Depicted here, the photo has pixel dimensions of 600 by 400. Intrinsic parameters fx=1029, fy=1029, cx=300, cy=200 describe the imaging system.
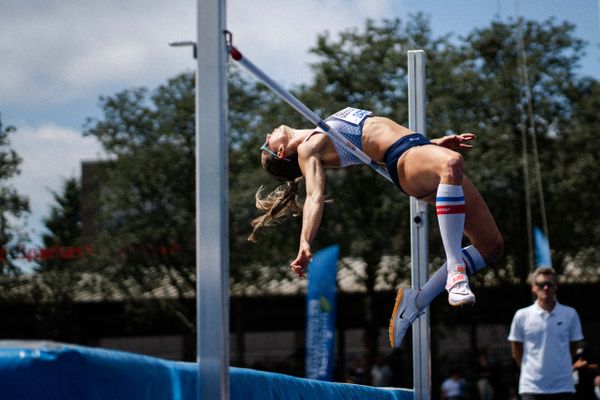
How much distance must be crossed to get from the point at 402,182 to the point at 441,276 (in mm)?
577

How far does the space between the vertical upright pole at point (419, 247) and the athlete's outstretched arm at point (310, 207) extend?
0.92m

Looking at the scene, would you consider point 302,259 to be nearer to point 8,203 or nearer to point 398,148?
point 398,148

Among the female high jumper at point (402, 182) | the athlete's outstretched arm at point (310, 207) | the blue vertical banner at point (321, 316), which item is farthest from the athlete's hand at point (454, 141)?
the blue vertical banner at point (321, 316)

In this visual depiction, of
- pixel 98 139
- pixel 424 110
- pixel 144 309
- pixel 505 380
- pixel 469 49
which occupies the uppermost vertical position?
pixel 469 49

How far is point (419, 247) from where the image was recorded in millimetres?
5230

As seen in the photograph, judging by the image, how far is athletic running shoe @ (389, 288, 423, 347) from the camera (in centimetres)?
482

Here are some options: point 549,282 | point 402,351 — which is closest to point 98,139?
point 402,351

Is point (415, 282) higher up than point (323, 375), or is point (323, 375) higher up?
point (415, 282)

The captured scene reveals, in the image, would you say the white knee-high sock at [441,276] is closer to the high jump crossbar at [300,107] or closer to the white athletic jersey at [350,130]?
the high jump crossbar at [300,107]

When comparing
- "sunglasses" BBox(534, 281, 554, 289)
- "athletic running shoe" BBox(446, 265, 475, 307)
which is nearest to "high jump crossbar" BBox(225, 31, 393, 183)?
"athletic running shoe" BBox(446, 265, 475, 307)

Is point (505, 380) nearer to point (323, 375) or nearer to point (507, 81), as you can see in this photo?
point (507, 81)

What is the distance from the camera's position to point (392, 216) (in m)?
23.4

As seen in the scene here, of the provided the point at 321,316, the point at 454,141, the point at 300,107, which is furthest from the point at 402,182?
the point at 321,316

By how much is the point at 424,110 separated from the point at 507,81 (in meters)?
17.8
